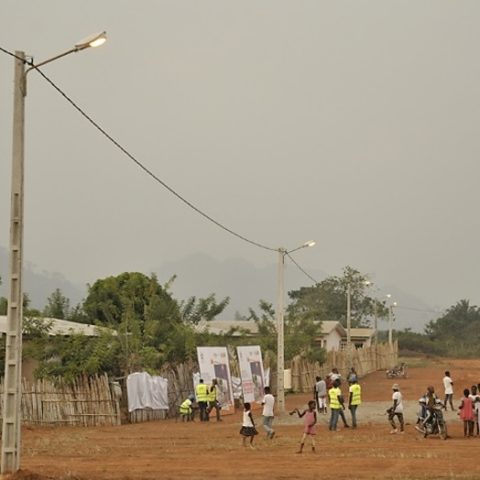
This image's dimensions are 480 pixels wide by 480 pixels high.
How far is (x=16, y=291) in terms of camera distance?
54.0ft

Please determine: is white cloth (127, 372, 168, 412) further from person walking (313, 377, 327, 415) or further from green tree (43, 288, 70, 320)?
green tree (43, 288, 70, 320)

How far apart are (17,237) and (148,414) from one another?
69.9ft

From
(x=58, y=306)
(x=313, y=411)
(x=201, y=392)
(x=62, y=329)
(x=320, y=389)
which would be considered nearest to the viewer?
(x=313, y=411)

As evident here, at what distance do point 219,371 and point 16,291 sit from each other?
23.0m

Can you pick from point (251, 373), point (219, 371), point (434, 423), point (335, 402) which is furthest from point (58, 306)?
point (434, 423)

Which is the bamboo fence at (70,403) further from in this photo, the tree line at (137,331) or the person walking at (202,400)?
the person walking at (202,400)

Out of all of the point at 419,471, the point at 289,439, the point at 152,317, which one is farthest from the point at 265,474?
the point at 152,317

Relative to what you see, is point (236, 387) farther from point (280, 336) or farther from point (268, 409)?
point (268, 409)

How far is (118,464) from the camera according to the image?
21.0 metres

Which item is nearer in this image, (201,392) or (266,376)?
(201,392)

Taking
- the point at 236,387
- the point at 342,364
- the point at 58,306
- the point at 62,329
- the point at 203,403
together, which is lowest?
the point at 203,403

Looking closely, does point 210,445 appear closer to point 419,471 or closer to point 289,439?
point 289,439

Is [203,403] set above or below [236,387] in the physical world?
below

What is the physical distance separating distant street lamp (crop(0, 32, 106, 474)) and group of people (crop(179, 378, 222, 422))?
761 inches
